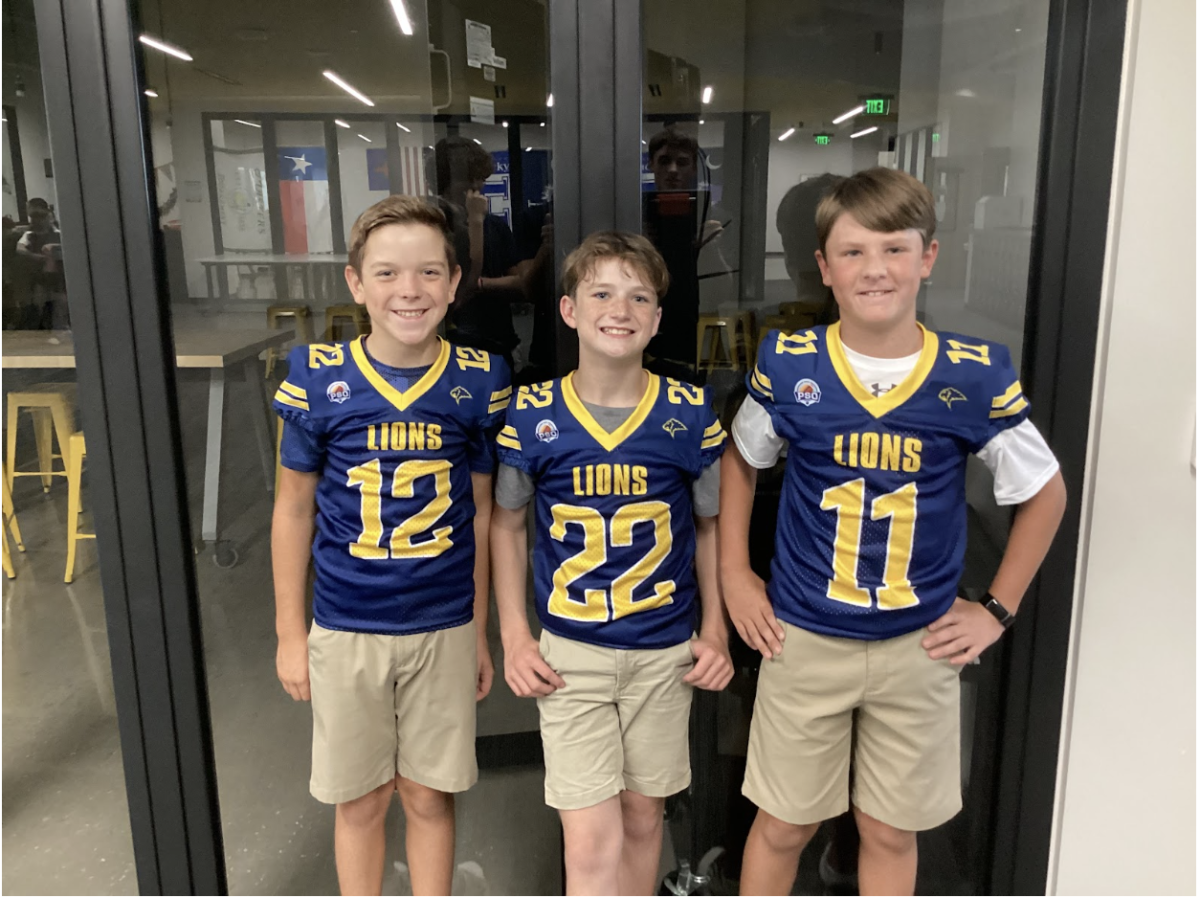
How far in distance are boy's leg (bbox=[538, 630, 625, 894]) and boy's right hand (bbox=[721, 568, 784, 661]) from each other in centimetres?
22

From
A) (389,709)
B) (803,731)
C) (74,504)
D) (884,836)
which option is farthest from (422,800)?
(74,504)

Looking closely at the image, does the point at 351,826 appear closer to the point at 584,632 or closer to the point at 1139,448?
the point at 584,632

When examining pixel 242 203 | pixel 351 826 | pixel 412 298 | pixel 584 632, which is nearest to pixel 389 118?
pixel 242 203

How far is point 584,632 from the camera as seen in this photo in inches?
55.6

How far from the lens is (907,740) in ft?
4.65

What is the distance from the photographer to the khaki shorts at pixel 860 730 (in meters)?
1.40

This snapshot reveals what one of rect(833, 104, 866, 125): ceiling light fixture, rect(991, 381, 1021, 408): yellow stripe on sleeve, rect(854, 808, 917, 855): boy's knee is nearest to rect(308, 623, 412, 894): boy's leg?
rect(854, 808, 917, 855): boy's knee

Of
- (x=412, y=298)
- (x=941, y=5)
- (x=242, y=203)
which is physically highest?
(x=941, y=5)

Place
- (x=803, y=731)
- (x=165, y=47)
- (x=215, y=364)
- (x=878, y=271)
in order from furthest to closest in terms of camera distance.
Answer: (x=215, y=364)
(x=165, y=47)
(x=803, y=731)
(x=878, y=271)

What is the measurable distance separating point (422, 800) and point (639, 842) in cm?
38

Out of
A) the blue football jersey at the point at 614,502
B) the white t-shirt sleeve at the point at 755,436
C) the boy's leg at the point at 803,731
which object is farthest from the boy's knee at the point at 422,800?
the white t-shirt sleeve at the point at 755,436

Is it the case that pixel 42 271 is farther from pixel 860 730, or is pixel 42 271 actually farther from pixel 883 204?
pixel 860 730

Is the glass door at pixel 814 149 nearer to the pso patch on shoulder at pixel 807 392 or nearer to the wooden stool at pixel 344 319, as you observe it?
the pso patch on shoulder at pixel 807 392

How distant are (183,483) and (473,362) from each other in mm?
622
